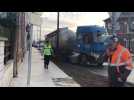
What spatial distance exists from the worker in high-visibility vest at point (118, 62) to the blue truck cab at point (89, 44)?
0.17m

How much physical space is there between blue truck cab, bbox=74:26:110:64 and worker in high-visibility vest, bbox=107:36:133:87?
17 cm

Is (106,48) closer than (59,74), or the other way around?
(106,48)

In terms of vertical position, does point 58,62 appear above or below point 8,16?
below

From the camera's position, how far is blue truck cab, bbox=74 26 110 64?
6.31 metres

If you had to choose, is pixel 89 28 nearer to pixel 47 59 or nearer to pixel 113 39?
pixel 113 39

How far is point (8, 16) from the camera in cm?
545

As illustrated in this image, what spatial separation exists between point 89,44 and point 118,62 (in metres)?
1.14

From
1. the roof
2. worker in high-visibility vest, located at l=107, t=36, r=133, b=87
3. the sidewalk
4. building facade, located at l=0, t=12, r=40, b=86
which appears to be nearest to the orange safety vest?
worker in high-visibility vest, located at l=107, t=36, r=133, b=87

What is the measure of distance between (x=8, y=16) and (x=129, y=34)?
1544mm

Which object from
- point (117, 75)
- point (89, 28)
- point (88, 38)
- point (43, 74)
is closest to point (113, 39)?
point (117, 75)

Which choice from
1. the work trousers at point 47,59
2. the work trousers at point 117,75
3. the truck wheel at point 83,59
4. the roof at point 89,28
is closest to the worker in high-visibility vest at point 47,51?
the work trousers at point 47,59
